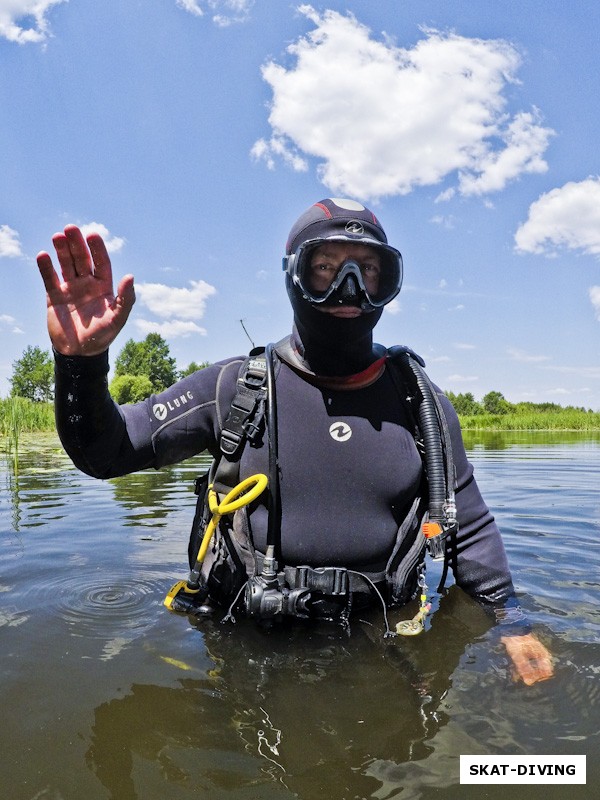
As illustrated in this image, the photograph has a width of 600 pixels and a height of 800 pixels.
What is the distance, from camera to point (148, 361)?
57.5m

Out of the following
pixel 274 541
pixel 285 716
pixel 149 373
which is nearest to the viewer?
pixel 285 716

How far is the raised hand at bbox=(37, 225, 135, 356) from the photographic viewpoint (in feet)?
5.69

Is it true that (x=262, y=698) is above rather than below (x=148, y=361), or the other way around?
below

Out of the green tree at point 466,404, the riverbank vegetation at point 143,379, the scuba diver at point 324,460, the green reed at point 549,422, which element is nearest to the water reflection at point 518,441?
the green reed at point 549,422

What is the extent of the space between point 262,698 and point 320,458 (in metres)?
0.81

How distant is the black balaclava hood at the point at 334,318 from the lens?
7.14 ft

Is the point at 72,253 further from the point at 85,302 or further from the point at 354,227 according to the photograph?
the point at 354,227

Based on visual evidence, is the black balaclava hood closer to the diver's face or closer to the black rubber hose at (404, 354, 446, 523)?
the diver's face

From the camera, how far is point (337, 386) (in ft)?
7.41

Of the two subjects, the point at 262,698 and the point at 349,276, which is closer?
the point at 262,698

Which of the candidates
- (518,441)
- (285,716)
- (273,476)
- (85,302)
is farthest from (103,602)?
(518,441)

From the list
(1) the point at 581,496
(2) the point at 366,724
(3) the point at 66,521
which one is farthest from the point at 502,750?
(1) the point at 581,496

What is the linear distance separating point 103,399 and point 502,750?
1535 mm

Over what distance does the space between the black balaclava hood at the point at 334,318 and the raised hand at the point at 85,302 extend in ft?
2.33
